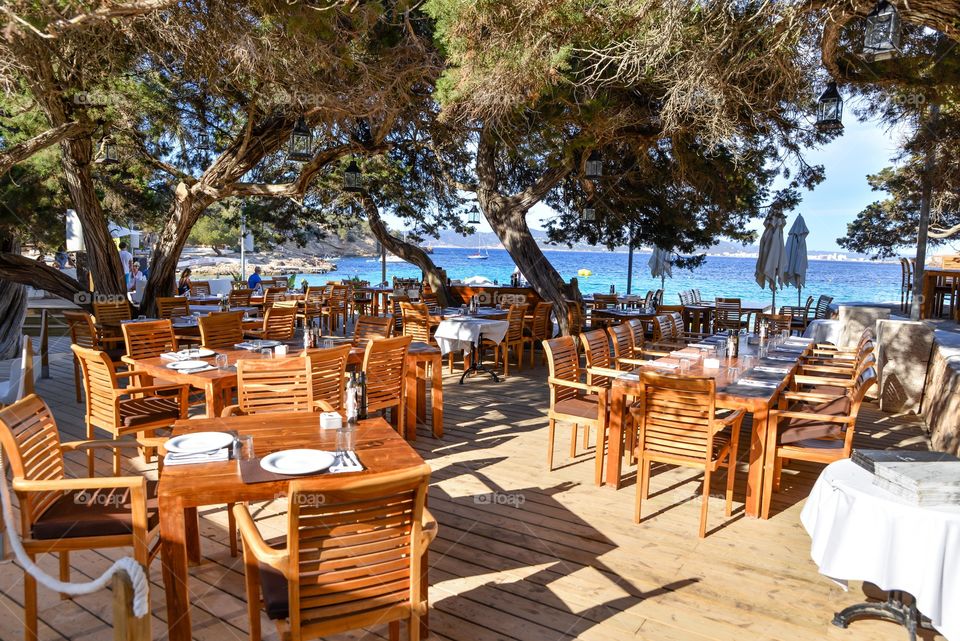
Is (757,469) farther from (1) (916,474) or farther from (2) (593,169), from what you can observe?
(2) (593,169)

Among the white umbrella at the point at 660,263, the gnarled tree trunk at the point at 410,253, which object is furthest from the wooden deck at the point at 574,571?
the white umbrella at the point at 660,263

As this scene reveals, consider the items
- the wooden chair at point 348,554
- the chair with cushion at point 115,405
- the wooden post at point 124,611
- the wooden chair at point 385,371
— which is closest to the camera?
the wooden post at point 124,611

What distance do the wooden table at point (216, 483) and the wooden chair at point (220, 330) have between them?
349cm

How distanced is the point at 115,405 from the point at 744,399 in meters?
3.81

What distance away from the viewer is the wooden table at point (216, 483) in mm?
2104

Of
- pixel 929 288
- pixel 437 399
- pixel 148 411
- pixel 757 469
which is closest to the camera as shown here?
pixel 757 469

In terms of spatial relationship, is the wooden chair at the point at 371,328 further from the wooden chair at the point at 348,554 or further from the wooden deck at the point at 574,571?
the wooden chair at the point at 348,554

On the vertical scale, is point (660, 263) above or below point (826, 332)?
above

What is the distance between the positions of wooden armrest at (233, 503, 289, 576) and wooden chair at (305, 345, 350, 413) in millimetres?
1867

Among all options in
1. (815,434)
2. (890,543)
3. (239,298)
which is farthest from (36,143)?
(890,543)

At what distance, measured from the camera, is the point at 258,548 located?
1892 millimetres

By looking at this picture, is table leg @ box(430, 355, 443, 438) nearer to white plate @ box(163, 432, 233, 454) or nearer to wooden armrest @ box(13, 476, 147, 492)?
white plate @ box(163, 432, 233, 454)

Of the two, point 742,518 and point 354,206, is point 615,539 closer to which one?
point 742,518
